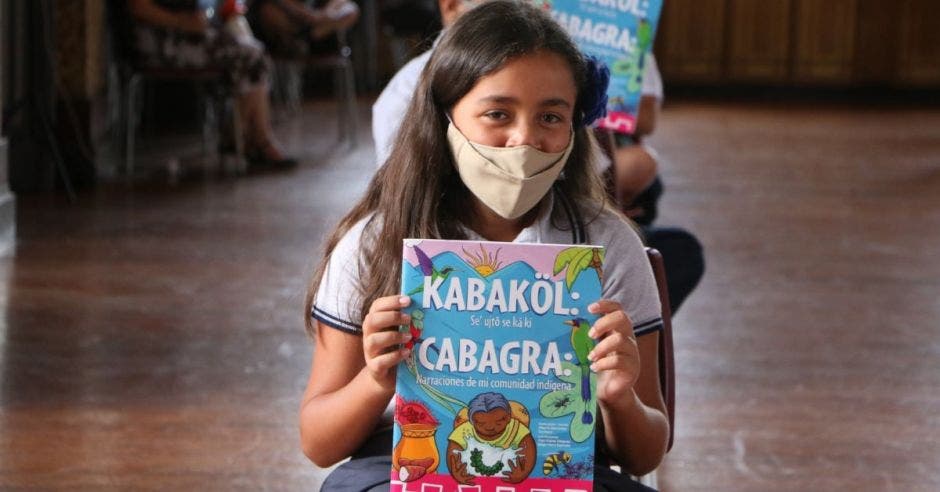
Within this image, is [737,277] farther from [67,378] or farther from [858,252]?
[67,378]

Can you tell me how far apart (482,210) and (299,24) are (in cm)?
630

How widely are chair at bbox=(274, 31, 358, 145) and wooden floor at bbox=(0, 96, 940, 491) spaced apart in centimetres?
86

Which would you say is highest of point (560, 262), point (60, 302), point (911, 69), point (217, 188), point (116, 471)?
point (560, 262)

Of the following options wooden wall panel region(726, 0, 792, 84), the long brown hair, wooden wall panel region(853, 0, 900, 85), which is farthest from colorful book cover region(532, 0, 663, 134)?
wooden wall panel region(853, 0, 900, 85)

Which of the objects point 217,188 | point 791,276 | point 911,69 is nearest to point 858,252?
point 791,276

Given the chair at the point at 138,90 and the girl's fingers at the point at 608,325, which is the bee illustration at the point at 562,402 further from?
the chair at the point at 138,90

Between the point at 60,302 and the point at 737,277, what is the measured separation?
225 centimetres

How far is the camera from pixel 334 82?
11.6 meters

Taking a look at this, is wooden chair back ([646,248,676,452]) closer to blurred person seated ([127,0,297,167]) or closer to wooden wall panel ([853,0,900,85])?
blurred person seated ([127,0,297,167])

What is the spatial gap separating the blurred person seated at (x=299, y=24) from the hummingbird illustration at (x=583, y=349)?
6.53 m

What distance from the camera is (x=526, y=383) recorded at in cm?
165

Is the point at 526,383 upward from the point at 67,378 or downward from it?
upward

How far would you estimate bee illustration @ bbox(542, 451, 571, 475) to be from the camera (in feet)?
5.47

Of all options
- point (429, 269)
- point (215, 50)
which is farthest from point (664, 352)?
point (215, 50)
